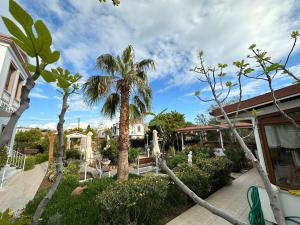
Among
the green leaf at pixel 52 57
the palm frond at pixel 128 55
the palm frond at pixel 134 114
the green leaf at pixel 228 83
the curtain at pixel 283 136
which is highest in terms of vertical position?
the palm frond at pixel 128 55

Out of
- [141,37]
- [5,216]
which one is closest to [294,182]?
[5,216]

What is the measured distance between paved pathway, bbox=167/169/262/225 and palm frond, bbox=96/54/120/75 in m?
6.97

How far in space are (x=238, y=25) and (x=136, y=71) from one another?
18.1 ft

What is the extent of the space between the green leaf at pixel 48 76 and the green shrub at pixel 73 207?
5.08 meters

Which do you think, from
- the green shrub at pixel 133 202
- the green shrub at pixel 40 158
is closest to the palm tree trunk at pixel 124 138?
the green shrub at pixel 133 202

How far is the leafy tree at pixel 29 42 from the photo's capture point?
0.52 m

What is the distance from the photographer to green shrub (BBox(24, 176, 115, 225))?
15.6ft

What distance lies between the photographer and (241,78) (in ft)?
7.62

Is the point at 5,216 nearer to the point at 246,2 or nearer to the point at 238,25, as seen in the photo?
the point at 246,2

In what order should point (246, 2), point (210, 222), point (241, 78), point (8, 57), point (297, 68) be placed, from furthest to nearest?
point (8, 57)
point (210, 222)
point (246, 2)
point (297, 68)
point (241, 78)

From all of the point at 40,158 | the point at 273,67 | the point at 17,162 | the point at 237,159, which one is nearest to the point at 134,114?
the point at 237,159

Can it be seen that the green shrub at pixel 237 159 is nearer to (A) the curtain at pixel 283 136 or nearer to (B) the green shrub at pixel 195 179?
(B) the green shrub at pixel 195 179

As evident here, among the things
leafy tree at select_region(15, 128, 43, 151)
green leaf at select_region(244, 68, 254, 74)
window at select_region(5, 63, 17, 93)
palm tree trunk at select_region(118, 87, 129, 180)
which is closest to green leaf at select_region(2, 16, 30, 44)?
green leaf at select_region(244, 68, 254, 74)

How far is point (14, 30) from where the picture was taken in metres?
0.54
